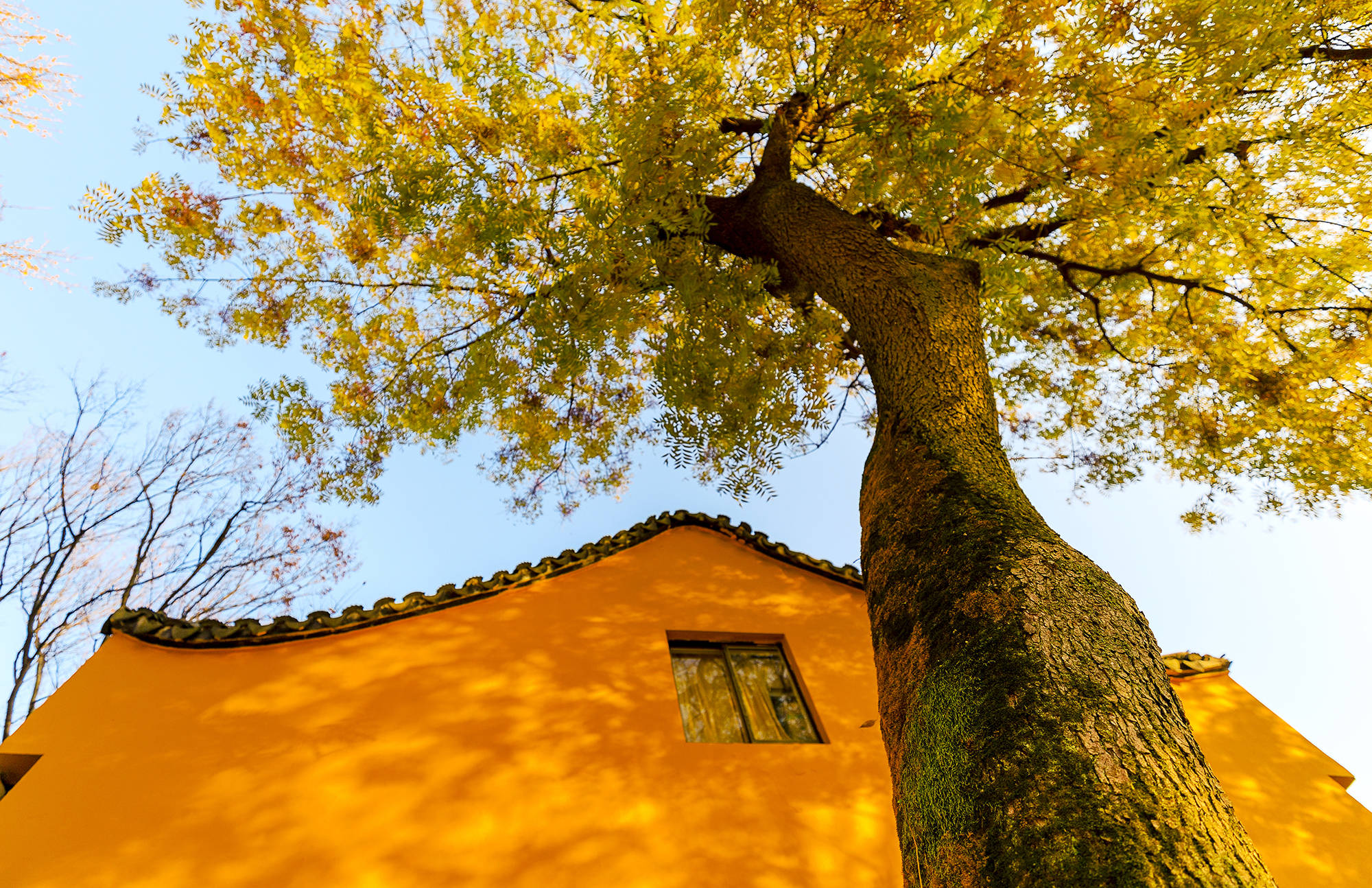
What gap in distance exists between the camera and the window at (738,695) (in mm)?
4258

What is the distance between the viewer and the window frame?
14.0ft

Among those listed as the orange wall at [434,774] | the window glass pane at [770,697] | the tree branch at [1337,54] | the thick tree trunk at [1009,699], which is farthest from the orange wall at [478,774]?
the tree branch at [1337,54]

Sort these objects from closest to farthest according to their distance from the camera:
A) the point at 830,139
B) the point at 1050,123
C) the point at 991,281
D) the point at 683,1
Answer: the point at 991,281 < the point at 1050,123 < the point at 683,1 < the point at 830,139

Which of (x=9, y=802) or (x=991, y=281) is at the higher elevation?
(x=991, y=281)

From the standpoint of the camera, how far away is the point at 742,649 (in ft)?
16.2

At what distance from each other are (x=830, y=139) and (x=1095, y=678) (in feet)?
19.0

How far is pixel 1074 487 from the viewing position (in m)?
7.18

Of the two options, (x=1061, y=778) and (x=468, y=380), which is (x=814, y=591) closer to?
(x=468, y=380)

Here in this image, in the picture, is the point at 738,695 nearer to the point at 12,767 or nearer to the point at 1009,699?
the point at 1009,699

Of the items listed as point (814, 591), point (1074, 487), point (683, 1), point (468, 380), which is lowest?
point (814, 591)

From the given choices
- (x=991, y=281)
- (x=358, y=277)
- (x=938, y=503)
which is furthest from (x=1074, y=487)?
(x=358, y=277)

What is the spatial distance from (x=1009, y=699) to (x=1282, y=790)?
4899mm

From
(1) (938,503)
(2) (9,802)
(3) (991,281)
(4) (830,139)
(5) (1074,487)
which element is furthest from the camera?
(5) (1074,487)

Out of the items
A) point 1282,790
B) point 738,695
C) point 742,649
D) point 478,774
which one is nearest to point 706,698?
point 738,695
